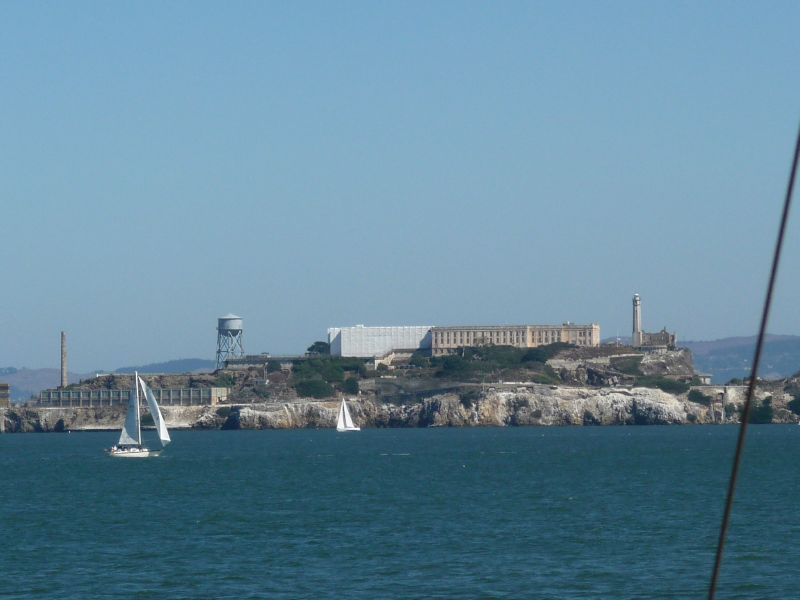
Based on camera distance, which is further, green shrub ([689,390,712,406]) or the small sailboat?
green shrub ([689,390,712,406])

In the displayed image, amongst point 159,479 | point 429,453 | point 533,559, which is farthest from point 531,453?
point 533,559

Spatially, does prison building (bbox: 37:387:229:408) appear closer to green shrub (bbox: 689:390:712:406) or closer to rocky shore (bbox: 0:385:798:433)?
rocky shore (bbox: 0:385:798:433)

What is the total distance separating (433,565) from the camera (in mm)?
38312

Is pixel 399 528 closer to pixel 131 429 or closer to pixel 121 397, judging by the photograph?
pixel 131 429

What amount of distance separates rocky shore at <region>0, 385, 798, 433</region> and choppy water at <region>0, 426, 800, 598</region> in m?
84.3

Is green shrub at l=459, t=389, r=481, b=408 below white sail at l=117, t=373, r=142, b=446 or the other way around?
the other way around

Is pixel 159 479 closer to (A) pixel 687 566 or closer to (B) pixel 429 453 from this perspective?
(B) pixel 429 453

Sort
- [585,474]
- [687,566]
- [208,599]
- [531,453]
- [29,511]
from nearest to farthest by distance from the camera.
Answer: [208,599] → [687,566] → [29,511] → [585,474] → [531,453]

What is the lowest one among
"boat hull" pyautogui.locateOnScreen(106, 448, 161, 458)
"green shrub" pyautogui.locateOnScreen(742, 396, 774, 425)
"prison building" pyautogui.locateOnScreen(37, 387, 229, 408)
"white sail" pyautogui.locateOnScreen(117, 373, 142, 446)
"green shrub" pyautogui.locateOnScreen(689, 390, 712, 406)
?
"boat hull" pyautogui.locateOnScreen(106, 448, 161, 458)

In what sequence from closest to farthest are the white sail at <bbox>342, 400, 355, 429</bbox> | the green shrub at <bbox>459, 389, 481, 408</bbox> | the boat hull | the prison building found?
1. the boat hull
2. the white sail at <bbox>342, 400, 355, 429</bbox>
3. the green shrub at <bbox>459, 389, 481, 408</bbox>
4. the prison building

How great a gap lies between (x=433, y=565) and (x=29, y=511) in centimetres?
2542

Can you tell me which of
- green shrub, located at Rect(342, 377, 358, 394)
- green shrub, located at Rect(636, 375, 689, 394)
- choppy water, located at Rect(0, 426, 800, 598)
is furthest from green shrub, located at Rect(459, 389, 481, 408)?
choppy water, located at Rect(0, 426, 800, 598)

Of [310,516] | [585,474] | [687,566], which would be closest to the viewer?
[687,566]

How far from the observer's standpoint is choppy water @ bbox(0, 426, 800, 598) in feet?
116
